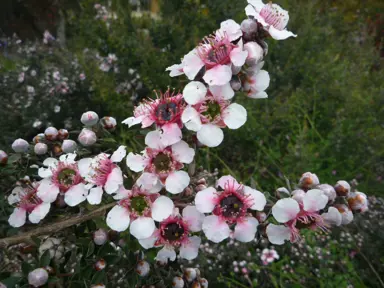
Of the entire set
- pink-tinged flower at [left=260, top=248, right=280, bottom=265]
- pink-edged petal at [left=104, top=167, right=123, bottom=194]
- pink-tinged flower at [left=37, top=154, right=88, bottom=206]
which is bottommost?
pink-tinged flower at [left=260, top=248, right=280, bottom=265]

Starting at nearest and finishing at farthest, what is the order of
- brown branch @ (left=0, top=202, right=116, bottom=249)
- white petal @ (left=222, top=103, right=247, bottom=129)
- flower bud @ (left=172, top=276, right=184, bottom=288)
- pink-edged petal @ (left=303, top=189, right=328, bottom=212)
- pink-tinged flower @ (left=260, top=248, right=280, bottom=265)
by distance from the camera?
pink-edged petal @ (left=303, top=189, right=328, bottom=212)
white petal @ (left=222, top=103, right=247, bottom=129)
brown branch @ (left=0, top=202, right=116, bottom=249)
flower bud @ (left=172, top=276, right=184, bottom=288)
pink-tinged flower @ (left=260, top=248, right=280, bottom=265)

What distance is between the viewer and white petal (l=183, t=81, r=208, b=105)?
86 cm

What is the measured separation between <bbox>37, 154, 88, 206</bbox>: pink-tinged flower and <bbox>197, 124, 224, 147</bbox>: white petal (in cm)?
36

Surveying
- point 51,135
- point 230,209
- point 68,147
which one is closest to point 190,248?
point 230,209

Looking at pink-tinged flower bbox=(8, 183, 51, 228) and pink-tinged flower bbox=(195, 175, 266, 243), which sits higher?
pink-tinged flower bbox=(195, 175, 266, 243)

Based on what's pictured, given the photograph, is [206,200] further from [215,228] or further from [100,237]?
[100,237]

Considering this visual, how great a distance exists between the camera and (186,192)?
0.98 metres

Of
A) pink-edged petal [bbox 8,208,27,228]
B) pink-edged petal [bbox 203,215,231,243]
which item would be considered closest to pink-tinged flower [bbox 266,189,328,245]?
pink-edged petal [bbox 203,215,231,243]

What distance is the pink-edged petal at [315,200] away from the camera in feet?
2.70

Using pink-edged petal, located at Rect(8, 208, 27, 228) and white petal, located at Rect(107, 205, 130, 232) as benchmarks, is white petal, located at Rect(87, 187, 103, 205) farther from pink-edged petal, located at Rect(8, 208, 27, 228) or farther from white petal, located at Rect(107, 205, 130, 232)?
pink-edged petal, located at Rect(8, 208, 27, 228)

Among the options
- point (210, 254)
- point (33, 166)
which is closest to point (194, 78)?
point (33, 166)

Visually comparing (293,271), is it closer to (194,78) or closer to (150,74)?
(194,78)

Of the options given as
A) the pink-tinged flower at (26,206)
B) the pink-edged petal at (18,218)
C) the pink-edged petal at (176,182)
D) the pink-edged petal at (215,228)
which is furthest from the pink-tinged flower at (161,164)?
the pink-edged petal at (18,218)

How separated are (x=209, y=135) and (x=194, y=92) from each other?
12 cm
